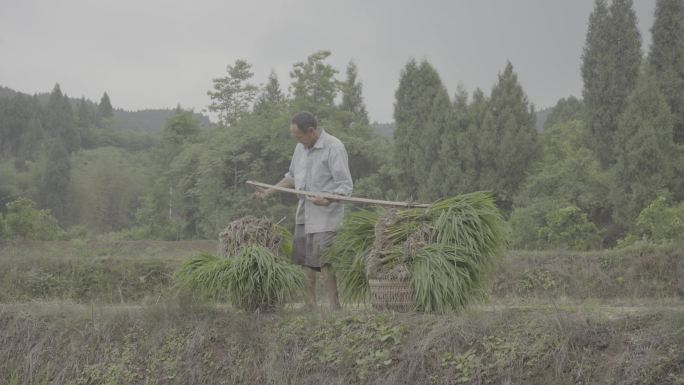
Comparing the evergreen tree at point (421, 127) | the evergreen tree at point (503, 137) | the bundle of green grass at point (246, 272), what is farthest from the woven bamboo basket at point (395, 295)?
the evergreen tree at point (421, 127)

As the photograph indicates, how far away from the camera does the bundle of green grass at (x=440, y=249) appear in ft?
16.6

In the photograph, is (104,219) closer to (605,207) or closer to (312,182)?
(605,207)

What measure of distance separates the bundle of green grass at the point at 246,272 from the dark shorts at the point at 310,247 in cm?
13

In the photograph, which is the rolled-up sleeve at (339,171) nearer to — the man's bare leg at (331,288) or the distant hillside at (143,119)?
the man's bare leg at (331,288)

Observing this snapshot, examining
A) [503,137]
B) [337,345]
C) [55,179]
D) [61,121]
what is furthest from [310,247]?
[61,121]

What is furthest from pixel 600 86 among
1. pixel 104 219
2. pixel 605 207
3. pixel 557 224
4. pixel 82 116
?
Result: pixel 82 116

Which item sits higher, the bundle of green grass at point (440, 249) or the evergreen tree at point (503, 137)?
the evergreen tree at point (503, 137)

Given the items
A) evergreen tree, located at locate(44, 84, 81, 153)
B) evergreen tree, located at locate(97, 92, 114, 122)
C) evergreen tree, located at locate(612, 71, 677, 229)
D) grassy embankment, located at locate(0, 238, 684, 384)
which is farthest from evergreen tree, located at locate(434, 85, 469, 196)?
evergreen tree, located at locate(97, 92, 114, 122)

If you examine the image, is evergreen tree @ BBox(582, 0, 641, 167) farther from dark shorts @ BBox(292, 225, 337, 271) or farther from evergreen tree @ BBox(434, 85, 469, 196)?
dark shorts @ BBox(292, 225, 337, 271)

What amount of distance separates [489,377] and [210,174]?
2549 cm

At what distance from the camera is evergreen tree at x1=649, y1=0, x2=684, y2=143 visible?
17.3 metres

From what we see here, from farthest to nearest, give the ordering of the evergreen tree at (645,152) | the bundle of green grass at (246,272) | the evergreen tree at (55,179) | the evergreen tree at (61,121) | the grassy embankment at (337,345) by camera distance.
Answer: the evergreen tree at (61,121), the evergreen tree at (55,179), the evergreen tree at (645,152), the bundle of green grass at (246,272), the grassy embankment at (337,345)

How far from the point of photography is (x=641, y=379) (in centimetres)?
388

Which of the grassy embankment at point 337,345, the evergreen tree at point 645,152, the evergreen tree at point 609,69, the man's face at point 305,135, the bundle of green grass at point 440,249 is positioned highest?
the evergreen tree at point 609,69
